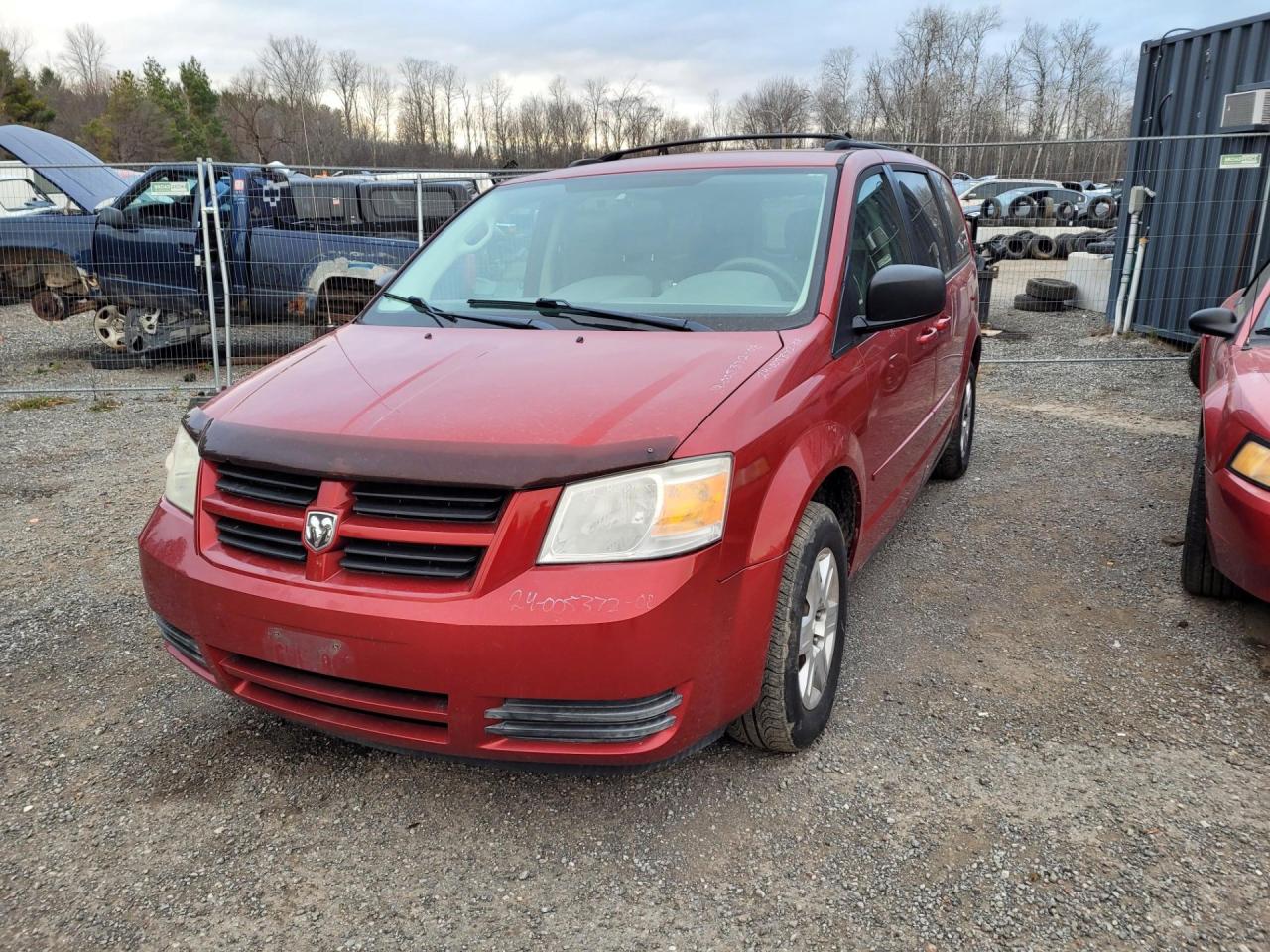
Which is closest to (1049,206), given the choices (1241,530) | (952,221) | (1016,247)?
(1016,247)

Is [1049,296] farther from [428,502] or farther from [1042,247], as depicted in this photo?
[428,502]

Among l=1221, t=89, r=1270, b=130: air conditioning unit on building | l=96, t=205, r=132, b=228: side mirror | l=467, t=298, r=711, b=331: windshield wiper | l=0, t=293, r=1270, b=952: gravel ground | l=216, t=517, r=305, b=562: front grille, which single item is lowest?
l=0, t=293, r=1270, b=952: gravel ground

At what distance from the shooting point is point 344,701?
2.24 m

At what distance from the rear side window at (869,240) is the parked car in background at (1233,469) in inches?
53.8

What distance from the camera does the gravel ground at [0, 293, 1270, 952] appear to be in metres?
2.14

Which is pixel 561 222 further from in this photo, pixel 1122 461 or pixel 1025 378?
pixel 1025 378

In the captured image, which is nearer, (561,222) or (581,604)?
(581,604)

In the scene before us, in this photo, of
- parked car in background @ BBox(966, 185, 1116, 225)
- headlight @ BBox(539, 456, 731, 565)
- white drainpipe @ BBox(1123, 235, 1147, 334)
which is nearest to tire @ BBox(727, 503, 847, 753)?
headlight @ BBox(539, 456, 731, 565)

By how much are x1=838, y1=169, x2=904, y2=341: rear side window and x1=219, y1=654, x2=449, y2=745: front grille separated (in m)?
1.66

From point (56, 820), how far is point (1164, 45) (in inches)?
469

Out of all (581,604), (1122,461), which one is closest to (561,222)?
(581,604)

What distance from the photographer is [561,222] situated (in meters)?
3.52

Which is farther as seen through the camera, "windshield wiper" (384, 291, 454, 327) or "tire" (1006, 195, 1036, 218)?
"tire" (1006, 195, 1036, 218)

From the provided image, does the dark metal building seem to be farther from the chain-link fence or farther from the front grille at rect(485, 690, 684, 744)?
the front grille at rect(485, 690, 684, 744)
